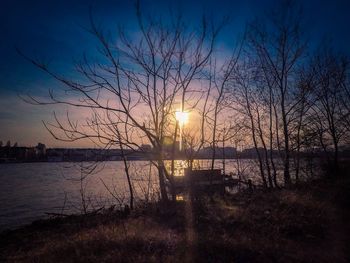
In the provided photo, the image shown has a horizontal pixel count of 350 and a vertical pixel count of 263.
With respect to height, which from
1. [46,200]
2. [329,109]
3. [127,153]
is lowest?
[46,200]

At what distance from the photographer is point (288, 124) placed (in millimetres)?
14789

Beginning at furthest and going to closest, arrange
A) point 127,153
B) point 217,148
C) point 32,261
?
point 217,148 → point 127,153 → point 32,261

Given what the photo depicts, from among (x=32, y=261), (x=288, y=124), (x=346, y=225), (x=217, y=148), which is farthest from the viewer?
(x=288, y=124)

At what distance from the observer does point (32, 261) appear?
5387mm

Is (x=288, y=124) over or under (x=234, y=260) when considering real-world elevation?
over

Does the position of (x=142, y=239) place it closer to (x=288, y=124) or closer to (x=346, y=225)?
(x=346, y=225)

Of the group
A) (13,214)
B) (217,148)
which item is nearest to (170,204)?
(217,148)

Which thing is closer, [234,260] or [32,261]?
[234,260]

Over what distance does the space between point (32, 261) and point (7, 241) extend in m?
8.44

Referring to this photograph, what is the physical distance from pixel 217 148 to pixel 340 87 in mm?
12934

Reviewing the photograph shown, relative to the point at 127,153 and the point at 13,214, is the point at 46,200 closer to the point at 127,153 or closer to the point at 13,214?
the point at 13,214

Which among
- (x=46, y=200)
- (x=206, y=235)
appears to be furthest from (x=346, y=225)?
(x=46, y=200)

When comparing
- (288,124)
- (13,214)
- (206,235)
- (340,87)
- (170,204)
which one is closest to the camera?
(206,235)

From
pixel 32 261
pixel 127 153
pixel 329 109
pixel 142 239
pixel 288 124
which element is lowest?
pixel 32 261
